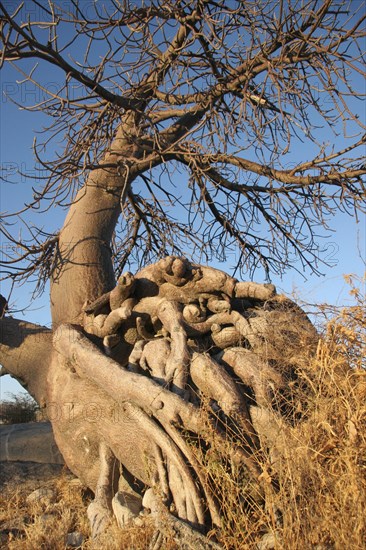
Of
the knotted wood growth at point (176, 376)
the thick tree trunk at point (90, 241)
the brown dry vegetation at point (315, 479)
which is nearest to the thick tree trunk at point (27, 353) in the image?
the thick tree trunk at point (90, 241)

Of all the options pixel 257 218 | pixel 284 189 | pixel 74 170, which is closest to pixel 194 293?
pixel 74 170

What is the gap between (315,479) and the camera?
352cm

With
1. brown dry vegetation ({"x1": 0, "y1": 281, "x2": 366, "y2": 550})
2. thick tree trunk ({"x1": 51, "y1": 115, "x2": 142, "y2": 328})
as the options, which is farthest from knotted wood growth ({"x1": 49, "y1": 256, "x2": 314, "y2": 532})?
thick tree trunk ({"x1": 51, "y1": 115, "x2": 142, "y2": 328})

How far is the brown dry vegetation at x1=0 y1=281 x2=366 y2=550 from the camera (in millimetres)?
3299

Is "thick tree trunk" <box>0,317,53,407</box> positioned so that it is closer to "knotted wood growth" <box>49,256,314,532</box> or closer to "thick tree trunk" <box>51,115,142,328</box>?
"thick tree trunk" <box>51,115,142,328</box>

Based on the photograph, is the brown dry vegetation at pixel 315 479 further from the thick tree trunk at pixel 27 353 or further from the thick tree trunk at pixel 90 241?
the thick tree trunk at pixel 90 241

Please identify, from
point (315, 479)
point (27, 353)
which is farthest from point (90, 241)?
point (315, 479)

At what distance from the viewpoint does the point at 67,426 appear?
5.90 metres

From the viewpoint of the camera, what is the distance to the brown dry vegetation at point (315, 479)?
10.8ft

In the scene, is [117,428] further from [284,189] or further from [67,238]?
[284,189]

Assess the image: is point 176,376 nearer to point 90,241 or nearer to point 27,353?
point 90,241

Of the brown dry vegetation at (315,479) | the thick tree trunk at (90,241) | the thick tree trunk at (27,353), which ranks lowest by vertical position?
the brown dry vegetation at (315,479)

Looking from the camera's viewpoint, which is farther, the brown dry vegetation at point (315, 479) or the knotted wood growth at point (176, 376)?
the knotted wood growth at point (176, 376)

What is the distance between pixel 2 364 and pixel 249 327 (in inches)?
136
